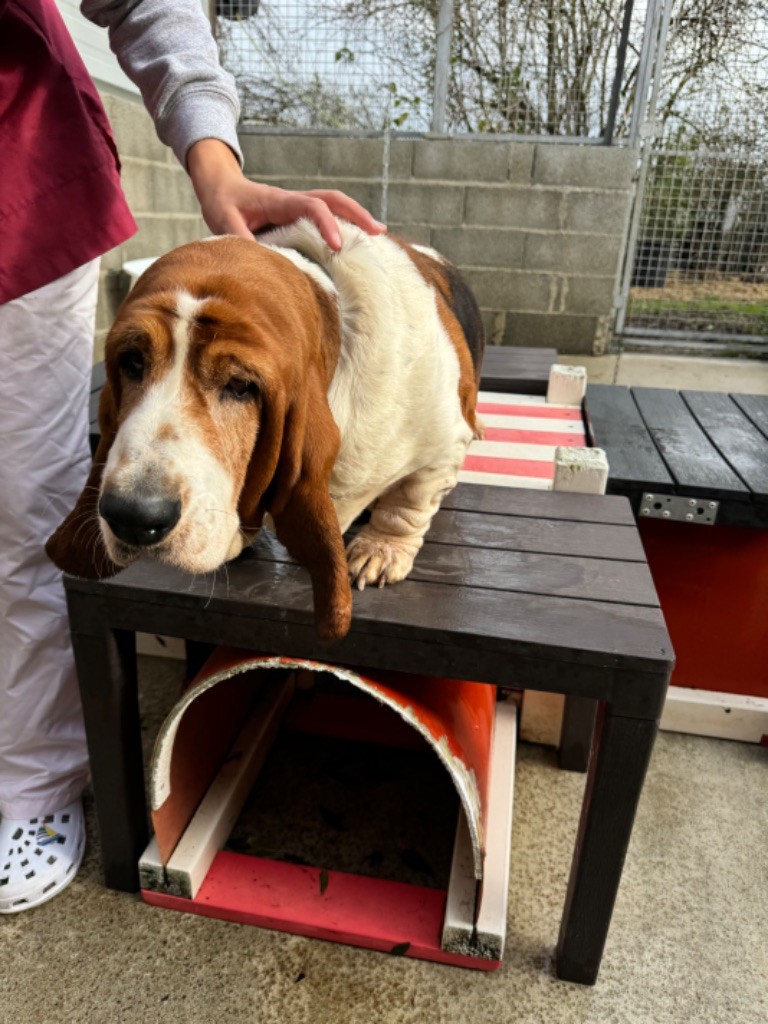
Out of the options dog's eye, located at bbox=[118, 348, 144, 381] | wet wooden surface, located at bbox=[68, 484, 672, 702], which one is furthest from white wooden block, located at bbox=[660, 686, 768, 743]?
dog's eye, located at bbox=[118, 348, 144, 381]

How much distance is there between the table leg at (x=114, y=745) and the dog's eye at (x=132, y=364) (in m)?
0.63

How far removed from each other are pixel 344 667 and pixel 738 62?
548 centimetres

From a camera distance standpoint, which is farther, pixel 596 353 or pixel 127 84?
pixel 596 353

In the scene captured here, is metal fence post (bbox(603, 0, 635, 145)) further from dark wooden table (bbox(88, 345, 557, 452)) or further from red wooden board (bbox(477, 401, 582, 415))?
red wooden board (bbox(477, 401, 582, 415))

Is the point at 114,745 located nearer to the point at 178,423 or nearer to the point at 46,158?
the point at 178,423

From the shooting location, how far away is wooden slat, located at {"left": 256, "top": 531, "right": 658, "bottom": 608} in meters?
1.70

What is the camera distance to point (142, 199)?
193 inches

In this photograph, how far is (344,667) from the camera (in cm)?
166

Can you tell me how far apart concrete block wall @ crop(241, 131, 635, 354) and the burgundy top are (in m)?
4.25

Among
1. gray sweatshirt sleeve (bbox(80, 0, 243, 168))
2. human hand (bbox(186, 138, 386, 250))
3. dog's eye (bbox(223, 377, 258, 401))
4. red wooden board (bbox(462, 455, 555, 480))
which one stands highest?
gray sweatshirt sleeve (bbox(80, 0, 243, 168))

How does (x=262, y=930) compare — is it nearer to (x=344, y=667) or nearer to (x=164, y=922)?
(x=164, y=922)

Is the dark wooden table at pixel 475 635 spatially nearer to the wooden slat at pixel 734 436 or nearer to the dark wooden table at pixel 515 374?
the wooden slat at pixel 734 436

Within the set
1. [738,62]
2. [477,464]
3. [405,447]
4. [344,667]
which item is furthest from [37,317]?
[738,62]

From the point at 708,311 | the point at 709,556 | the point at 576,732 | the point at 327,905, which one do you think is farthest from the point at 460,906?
the point at 708,311
